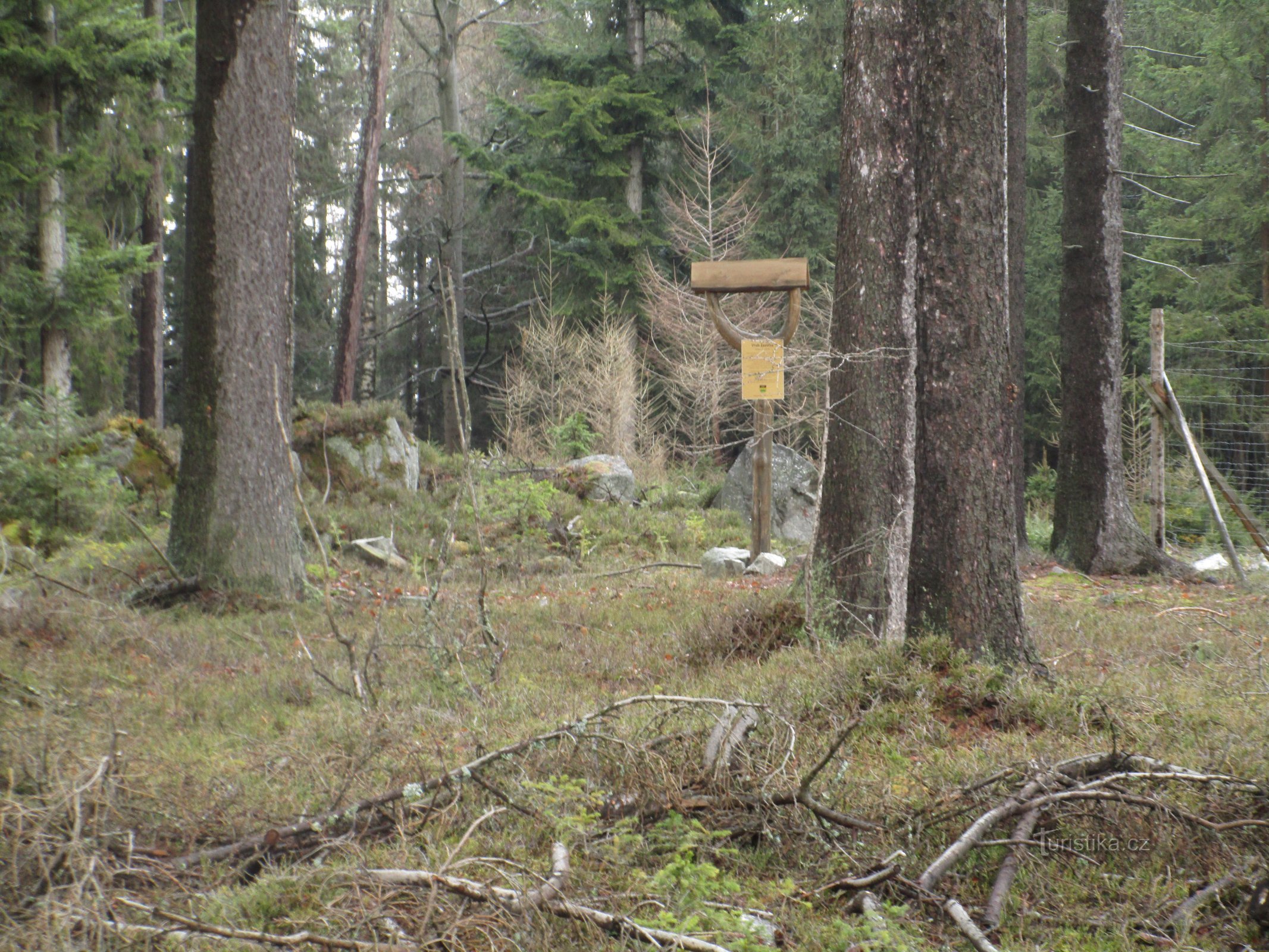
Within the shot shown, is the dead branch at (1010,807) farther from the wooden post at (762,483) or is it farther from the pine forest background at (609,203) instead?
the pine forest background at (609,203)

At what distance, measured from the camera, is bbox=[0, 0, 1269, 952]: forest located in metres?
2.96

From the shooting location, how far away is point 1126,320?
85.1 ft

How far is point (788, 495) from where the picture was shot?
15086 millimetres

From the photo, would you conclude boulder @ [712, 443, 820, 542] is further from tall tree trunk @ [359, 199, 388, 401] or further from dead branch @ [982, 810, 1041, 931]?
tall tree trunk @ [359, 199, 388, 401]

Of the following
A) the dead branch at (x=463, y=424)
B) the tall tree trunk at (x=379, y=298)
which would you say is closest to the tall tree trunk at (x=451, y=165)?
the tall tree trunk at (x=379, y=298)

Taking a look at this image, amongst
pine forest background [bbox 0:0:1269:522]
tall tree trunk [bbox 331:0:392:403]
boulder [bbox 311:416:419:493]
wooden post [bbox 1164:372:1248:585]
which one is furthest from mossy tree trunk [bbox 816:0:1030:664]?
tall tree trunk [bbox 331:0:392:403]

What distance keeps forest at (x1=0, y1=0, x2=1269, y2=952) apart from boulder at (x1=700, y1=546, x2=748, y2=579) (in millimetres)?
56

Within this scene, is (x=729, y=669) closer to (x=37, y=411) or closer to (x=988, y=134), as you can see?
(x=988, y=134)

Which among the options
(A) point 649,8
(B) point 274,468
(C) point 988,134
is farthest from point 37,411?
(A) point 649,8

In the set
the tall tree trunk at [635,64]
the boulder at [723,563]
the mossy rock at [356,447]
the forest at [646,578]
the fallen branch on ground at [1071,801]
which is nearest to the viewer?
the fallen branch on ground at [1071,801]

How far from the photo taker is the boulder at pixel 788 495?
1483cm

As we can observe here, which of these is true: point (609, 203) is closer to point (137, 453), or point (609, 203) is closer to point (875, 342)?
point (137, 453)

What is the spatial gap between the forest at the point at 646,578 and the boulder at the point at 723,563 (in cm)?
6

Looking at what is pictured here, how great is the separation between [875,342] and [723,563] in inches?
194
